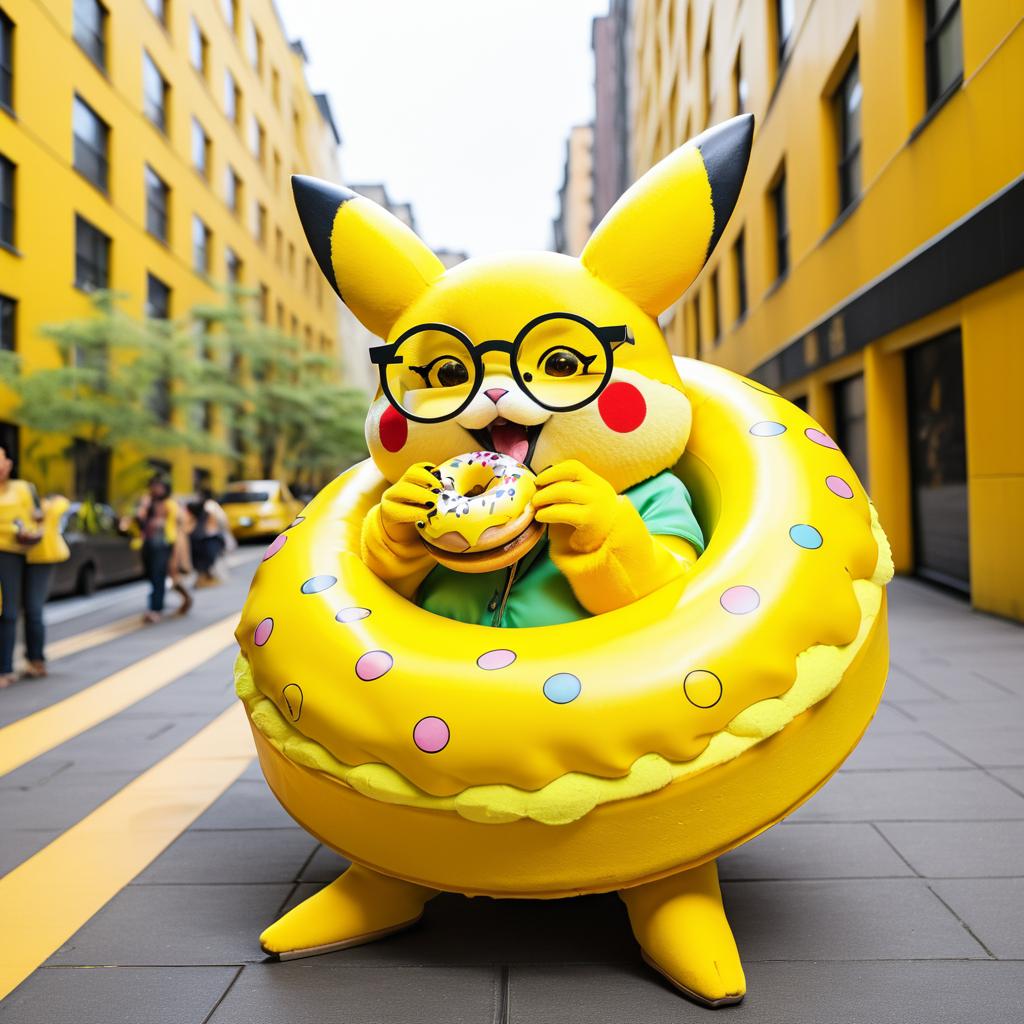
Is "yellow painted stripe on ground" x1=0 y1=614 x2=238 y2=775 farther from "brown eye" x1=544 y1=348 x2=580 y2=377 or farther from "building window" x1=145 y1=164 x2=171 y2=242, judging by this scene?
"building window" x1=145 y1=164 x2=171 y2=242

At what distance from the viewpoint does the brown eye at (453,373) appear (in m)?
2.78

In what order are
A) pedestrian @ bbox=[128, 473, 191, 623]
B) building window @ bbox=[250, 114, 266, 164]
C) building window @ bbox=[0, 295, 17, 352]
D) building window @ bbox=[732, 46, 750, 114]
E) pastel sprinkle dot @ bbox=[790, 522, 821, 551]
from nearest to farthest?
pastel sprinkle dot @ bbox=[790, 522, 821, 551] → pedestrian @ bbox=[128, 473, 191, 623] → building window @ bbox=[0, 295, 17, 352] → building window @ bbox=[732, 46, 750, 114] → building window @ bbox=[250, 114, 266, 164]

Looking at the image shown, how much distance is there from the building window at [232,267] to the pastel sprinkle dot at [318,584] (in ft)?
92.4

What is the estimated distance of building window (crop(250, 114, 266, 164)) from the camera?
3284 cm

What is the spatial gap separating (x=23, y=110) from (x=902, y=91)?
1380 centimetres

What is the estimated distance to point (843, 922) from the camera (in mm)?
2924

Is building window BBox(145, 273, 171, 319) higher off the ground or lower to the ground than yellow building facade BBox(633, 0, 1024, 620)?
higher

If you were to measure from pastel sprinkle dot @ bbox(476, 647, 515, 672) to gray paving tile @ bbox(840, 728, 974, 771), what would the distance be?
252 centimetres

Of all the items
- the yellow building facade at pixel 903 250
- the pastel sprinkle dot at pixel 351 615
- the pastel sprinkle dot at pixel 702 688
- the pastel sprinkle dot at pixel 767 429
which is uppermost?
the yellow building facade at pixel 903 250

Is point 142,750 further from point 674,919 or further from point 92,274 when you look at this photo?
point 92,274

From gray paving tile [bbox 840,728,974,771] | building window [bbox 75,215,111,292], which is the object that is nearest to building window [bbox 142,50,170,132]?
building window [bbox 75,215,111,292]

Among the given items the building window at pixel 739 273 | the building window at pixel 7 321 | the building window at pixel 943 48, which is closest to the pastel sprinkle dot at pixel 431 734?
the building window at pixel 943 48

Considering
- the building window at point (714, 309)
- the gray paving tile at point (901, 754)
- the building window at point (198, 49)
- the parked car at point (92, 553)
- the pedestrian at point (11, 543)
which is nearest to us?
the gray paving tile at point (901, 754)

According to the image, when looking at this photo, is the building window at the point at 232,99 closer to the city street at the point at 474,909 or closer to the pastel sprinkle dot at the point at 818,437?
the city street at the point at 474,909
